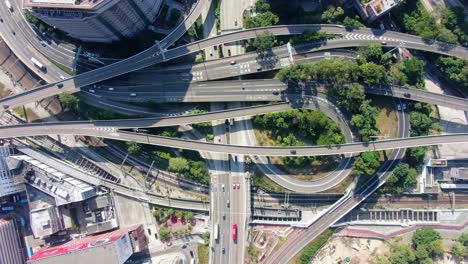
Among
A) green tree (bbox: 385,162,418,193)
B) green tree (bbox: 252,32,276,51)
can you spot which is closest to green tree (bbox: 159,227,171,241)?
green tree (bbox: 252,32,276,51)

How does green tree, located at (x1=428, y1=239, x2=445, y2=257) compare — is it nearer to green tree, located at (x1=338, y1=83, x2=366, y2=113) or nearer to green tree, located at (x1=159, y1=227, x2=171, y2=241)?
green tree, located at (x1=338, y1=83, x2=366, y2=113)

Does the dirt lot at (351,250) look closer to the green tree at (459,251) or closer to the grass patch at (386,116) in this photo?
the green tree at (459,251)

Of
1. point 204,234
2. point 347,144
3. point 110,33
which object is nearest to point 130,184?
point 204,234

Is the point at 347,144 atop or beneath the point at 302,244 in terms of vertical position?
atop

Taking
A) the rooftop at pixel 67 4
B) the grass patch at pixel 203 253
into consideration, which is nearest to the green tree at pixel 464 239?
A: the grass patch at pixel 203 253

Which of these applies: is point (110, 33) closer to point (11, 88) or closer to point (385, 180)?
point (11, 88)

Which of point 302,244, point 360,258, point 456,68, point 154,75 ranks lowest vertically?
point 360,258
